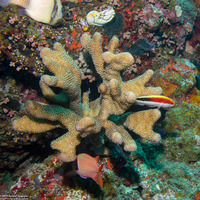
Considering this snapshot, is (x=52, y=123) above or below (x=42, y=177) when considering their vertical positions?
above

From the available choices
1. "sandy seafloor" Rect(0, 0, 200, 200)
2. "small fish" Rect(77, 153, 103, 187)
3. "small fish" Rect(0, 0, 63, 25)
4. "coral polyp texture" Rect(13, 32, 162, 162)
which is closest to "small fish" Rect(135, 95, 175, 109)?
"coral polyp texture" Rect(13, 32, 162, 162)

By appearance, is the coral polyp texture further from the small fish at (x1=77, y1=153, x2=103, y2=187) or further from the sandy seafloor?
the sandy seafloor

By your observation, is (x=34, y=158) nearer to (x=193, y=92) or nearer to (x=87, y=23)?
(x=87, y=23)

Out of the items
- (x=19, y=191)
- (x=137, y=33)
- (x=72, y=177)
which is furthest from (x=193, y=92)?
(x=19, y=191)

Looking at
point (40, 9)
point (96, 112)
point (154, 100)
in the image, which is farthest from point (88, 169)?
point (40, 9)

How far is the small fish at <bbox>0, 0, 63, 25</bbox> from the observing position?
2.67 m

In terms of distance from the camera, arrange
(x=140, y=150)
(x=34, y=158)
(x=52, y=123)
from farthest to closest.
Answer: (x=140, y=150), (x=34, y=158), (x=52, y=123)

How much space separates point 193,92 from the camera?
4.74 m

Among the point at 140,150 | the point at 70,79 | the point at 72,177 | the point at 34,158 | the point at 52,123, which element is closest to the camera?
the point at 70,79

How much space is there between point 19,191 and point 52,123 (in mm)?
1313

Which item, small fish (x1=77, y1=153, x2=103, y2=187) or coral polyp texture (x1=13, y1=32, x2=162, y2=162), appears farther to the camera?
small fish (x1=77, y1=153, x2=103, y2=187)

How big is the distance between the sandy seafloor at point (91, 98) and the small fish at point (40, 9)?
0.10m

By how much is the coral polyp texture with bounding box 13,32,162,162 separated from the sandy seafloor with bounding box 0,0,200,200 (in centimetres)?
70

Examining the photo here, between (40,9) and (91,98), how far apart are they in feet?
7.09
